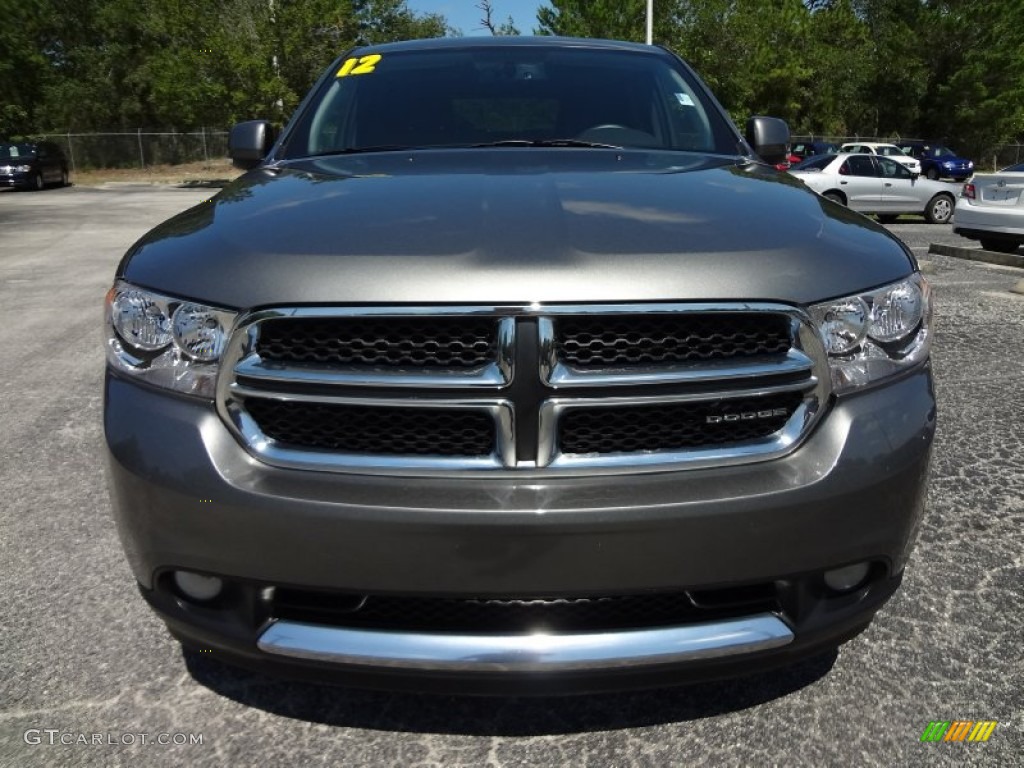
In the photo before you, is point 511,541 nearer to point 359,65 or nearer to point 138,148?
point 359,65

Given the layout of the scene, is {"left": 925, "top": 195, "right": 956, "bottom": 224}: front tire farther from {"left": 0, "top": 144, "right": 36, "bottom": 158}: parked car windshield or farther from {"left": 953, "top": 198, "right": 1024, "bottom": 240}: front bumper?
{"left": 0, "top": 144, "right": 36, "bottom": 158}: parked car windshield

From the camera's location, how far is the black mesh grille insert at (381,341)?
1.62 m

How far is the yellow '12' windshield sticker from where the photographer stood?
130 inches

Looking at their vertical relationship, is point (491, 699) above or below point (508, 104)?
below

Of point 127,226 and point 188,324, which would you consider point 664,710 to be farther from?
point 127,226

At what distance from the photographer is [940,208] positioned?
684 inches

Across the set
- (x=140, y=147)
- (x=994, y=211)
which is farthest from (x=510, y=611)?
(x=140, y=147)

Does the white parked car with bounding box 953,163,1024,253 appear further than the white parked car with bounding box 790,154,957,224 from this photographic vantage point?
No

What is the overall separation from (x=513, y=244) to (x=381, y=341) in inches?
12.7

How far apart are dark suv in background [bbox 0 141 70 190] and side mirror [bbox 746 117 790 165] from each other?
102 ft

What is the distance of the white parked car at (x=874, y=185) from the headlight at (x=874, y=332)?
16047mm

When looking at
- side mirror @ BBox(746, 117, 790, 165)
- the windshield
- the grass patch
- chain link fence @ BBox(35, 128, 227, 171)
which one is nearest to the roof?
the windshield

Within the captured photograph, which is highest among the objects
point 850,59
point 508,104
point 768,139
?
point 850,59

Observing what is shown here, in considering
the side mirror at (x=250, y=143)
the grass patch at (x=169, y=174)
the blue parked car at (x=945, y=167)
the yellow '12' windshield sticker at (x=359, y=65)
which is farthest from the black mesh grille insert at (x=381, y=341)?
the grass patch at (x=169, y=174)
